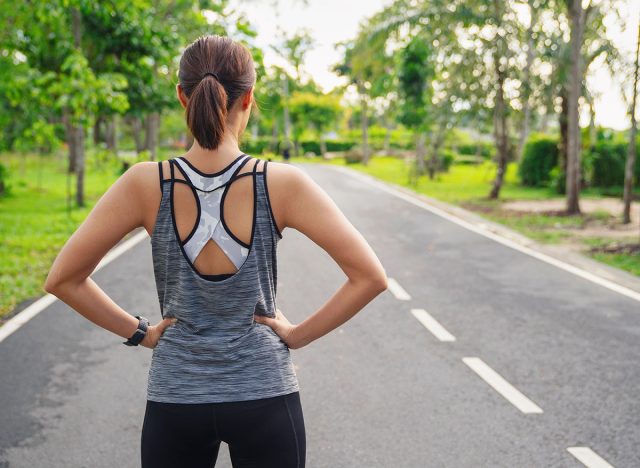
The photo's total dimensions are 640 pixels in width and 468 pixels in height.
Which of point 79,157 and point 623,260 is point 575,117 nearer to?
point 623,260

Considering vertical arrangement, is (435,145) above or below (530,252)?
above

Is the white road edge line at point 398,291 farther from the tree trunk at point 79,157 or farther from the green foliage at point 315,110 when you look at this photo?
the green foliage at point 315,110

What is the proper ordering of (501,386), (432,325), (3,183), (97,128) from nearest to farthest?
(501,386) → (432,325) → (3,183) → (97,128)

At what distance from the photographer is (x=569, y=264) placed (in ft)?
34.2

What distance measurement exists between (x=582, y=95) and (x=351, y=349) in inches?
753

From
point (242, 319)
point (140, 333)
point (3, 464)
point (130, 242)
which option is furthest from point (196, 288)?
point (130, 242)

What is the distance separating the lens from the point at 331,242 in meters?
1.80

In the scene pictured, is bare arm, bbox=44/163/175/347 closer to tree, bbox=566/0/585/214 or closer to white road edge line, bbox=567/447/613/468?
white road edge line, bbox=567/447/613/468

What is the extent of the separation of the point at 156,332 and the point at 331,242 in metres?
0.55

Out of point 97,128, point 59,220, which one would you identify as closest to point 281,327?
point 59,220

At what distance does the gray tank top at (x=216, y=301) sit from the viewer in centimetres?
178

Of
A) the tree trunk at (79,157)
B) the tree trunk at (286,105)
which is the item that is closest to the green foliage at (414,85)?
the tree trunk at (79,157)

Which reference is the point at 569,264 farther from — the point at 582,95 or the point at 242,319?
the point at 582,95

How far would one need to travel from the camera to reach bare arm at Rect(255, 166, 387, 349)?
1.78m
